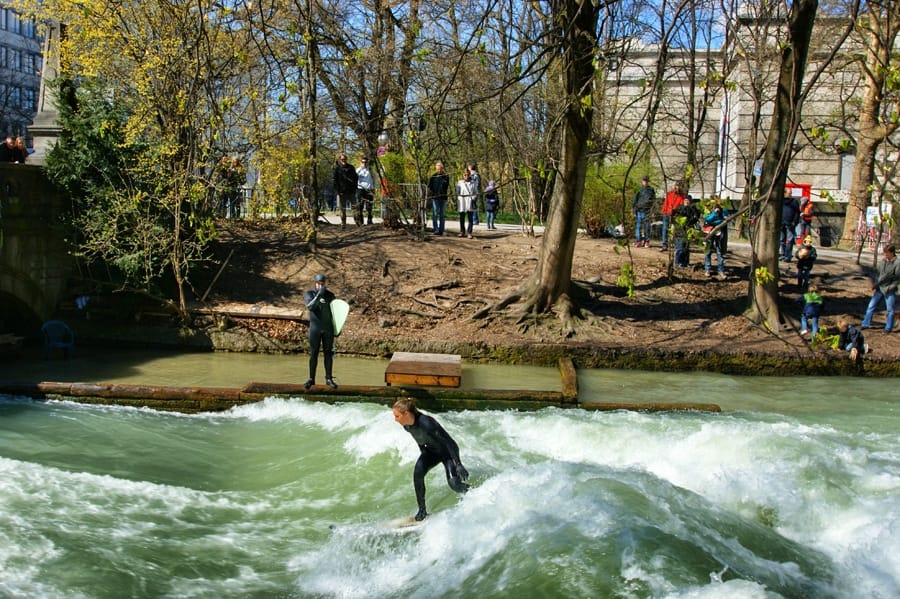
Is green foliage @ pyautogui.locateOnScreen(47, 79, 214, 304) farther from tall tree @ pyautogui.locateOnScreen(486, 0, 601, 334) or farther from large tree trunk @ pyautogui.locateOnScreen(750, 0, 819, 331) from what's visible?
large tree trunk @ pyautogui.locateOnScreen(750, 0, 819, 331)

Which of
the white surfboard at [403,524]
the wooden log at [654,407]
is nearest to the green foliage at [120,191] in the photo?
the wooden log at [654,407]

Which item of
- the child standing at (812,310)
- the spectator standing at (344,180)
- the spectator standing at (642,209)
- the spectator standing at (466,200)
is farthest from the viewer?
the spectator standing at (466,200)

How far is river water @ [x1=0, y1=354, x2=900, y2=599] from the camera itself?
724cm

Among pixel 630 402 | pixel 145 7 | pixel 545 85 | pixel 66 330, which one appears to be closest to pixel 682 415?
pixel 630 402

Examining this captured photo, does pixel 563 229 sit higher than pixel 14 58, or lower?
lower

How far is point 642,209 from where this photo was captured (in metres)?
21.2

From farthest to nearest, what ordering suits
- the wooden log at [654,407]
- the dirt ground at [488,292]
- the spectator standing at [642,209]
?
the spectator standing at [642,209]
the dirt ground at [488,292]
the wooden log at [654,407]

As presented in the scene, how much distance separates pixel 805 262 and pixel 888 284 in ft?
7.12

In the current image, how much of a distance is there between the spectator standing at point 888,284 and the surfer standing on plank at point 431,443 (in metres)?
12.1

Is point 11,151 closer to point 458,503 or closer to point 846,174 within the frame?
point 458,503

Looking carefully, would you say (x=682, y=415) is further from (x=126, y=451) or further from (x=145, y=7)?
(x=145, y=7)

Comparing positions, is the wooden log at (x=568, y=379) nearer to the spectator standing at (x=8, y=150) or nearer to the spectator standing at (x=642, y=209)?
the spectator standing at (x=642, y=209)

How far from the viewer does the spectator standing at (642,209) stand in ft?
68.1

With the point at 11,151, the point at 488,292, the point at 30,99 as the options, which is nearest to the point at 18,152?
the point at 11,151
